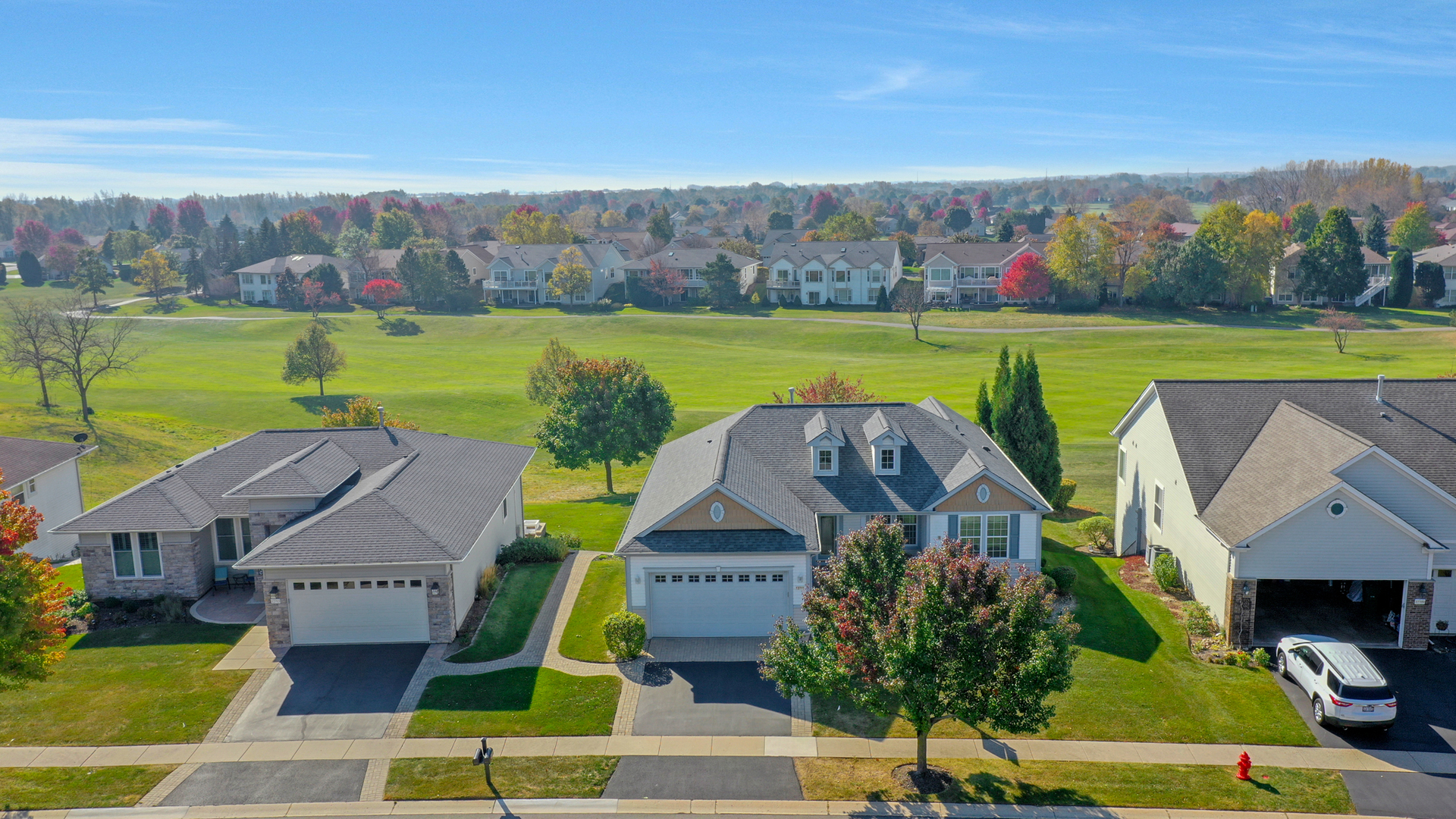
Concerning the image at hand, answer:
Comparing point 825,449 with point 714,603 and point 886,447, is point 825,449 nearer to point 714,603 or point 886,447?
point 886,447

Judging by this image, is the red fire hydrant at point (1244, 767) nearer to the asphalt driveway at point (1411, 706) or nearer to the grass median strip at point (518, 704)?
the asphalt driveway at point (1411, 706)

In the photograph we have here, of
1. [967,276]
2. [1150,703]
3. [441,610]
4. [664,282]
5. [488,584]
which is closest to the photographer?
[1150,703]

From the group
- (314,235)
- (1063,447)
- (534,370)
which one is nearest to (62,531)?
(534,370)

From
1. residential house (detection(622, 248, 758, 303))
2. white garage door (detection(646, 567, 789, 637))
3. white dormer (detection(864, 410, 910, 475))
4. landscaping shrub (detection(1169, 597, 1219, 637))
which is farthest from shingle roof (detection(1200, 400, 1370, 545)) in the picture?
residential house (detection(622, 248, 758, 303))

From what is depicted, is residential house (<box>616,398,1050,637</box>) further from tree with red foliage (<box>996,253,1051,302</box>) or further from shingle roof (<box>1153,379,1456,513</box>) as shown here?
tree with red foliage (<box>996,253,1051,302</box>)

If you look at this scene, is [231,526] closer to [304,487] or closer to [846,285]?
[304,487]

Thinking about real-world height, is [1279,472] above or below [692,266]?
below

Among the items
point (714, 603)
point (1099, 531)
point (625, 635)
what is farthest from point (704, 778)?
point (1099, 531)
